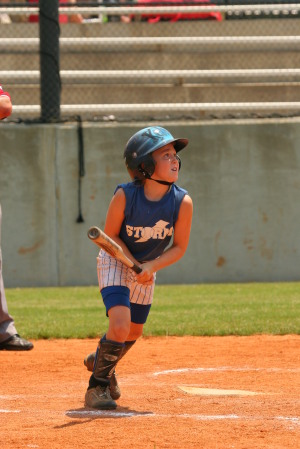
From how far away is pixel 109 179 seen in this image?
11.3 metres

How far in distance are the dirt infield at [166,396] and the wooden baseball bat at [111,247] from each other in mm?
754

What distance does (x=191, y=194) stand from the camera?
11359 millimetres

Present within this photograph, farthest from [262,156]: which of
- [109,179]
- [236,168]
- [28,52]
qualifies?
[28,52]

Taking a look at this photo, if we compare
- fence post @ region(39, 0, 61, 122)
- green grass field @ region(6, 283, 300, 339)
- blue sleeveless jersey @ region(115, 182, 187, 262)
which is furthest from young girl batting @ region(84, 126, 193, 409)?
fence post @ region(39, 0, 61, 122)

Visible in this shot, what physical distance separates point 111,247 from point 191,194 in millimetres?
6739

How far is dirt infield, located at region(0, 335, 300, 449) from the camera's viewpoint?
4.02 metres

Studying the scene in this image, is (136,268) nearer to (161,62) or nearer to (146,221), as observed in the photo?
(146,221)

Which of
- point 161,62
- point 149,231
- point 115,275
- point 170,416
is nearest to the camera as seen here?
point 170,416

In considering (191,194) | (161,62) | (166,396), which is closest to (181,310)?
(191,194)

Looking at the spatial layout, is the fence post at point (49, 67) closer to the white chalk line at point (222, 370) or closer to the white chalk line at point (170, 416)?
the white chalk line at point (222, 370)

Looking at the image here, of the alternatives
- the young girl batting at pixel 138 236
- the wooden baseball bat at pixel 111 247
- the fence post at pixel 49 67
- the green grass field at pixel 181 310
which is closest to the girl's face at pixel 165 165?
the young girl batting at pixel 138 236

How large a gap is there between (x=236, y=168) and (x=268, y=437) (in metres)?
7.64

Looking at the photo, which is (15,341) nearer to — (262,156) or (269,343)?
(269,343)

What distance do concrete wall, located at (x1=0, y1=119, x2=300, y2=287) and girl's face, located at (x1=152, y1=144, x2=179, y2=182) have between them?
6239 millimetres
